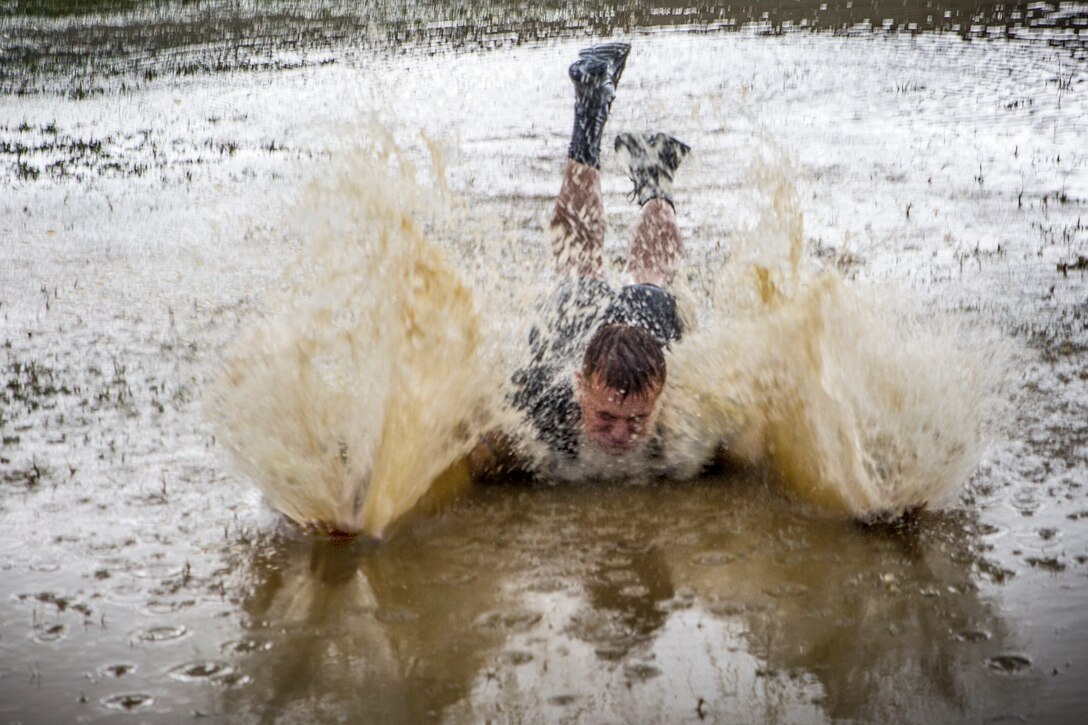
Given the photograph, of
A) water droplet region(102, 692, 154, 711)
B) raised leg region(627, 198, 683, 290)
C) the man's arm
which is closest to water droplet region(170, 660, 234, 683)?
water droplet region(102, 692, 154, 711)

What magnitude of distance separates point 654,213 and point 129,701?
468cm

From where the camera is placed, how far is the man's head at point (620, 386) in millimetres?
4879

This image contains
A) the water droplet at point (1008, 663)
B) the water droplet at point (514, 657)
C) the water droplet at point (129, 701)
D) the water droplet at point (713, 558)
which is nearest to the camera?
the water droplet at point (129, 701)

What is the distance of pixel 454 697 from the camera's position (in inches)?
139

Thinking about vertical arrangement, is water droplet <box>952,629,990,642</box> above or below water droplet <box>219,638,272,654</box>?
above

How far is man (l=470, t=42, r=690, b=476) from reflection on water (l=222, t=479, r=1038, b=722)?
A: 1.13 feet

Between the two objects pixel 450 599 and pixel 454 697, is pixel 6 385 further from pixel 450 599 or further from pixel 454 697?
pixel 454 697

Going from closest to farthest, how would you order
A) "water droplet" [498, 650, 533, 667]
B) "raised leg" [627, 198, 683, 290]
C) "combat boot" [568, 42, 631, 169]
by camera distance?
1. "water droplet" [498, 650, 533, 667]
2. "combat boot" [568, 42, 631, 169]
3. "raised leg" [627, 198, 683, 290]

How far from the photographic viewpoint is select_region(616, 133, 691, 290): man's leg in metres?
7.11

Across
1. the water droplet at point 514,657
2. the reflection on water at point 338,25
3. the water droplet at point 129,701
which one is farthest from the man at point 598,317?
the reflection on water at point 338,25

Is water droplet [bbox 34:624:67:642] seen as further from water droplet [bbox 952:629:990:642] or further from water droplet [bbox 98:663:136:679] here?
water droplet [bbox 952:629:990:642]

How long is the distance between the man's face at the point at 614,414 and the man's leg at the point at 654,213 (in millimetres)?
2009

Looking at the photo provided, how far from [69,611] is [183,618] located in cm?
42

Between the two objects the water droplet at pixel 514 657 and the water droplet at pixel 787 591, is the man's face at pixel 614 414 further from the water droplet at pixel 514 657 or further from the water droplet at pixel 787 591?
the water droplet at pixel 514 657
